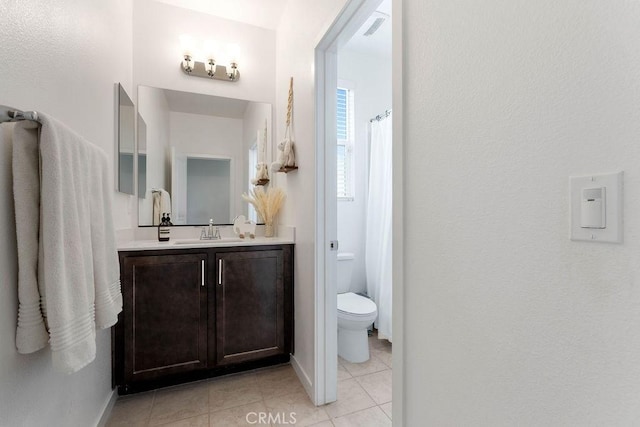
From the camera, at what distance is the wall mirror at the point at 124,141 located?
1.83 m

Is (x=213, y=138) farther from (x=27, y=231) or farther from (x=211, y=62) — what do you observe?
(x=27, y=231)

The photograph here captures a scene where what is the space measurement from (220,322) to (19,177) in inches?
54.4

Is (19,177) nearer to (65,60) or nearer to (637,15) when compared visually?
(65,60)

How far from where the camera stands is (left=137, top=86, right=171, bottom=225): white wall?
2232 mm

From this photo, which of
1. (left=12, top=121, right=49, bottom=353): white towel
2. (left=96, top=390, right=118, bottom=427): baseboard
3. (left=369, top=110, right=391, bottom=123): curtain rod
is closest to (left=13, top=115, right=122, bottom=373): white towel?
(left=12, top=121, right=49, bottom=353): white towel

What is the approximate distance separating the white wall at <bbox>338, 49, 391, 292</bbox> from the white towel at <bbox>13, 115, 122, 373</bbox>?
211 centimetres

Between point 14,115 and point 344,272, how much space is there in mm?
2261

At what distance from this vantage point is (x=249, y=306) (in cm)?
196

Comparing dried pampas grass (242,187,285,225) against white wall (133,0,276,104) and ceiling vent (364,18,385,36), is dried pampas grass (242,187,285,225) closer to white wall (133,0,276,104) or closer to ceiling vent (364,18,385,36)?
white wall (133,0,276,104)

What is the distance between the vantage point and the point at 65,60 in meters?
1.15

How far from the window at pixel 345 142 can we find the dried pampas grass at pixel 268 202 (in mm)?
775

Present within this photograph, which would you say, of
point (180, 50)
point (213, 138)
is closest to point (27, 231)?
point (213, 138)

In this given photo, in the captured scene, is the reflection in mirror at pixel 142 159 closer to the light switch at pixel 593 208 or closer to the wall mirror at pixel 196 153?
the wall mirror at pixel 196 153

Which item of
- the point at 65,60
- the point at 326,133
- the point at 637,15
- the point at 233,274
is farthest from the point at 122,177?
the point at 637,15
